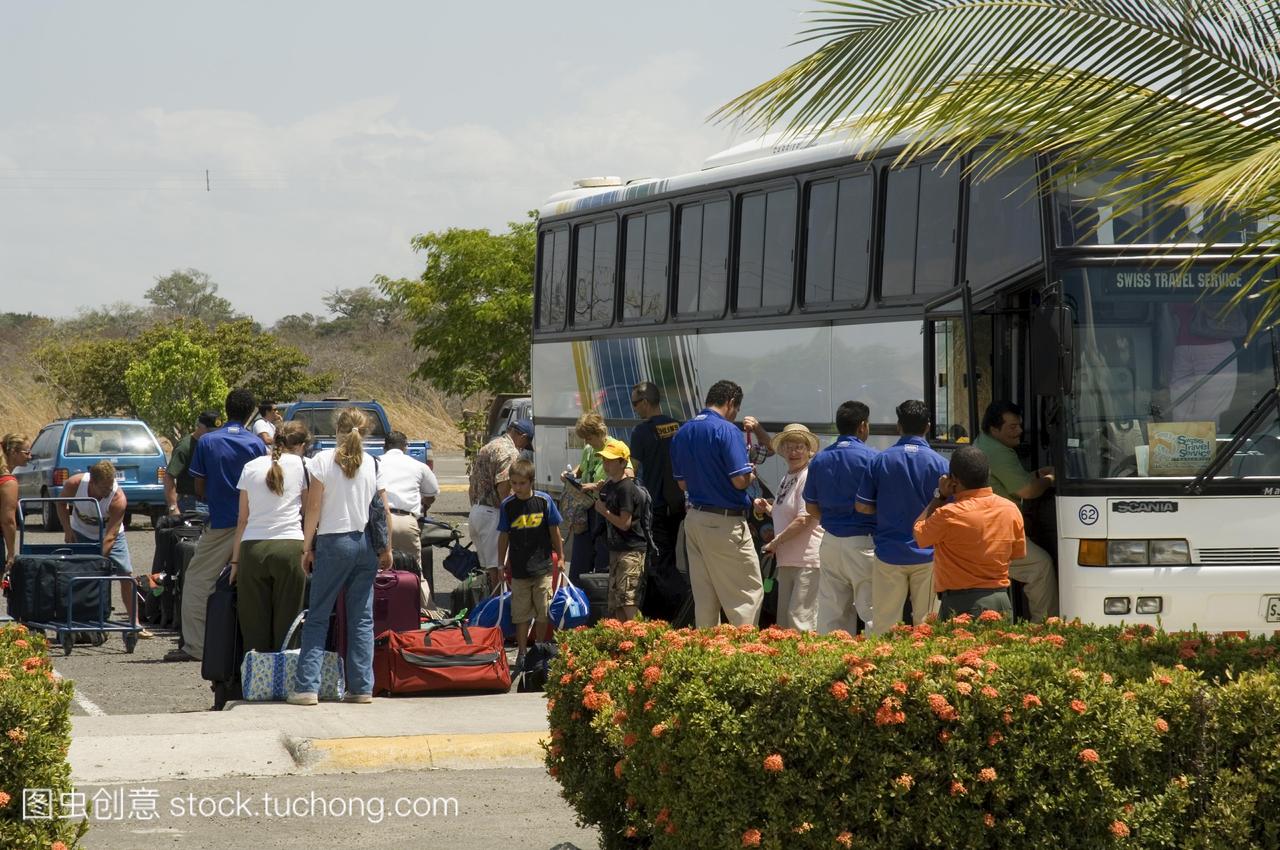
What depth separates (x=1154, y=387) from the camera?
390 inches

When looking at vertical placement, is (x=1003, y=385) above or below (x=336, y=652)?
above

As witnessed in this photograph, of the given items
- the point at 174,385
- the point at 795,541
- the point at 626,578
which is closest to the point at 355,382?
the point at 174,385

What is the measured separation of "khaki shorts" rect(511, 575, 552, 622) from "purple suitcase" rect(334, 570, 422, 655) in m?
0.68

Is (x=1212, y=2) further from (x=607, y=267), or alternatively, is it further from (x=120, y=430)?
(x=120, y=430)

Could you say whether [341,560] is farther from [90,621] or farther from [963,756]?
[963,756]

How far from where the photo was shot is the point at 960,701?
16.3 feet

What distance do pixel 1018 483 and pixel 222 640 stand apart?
5.02 meters

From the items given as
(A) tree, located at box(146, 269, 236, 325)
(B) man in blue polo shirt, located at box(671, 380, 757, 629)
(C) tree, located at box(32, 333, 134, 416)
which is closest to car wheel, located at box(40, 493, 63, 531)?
(B) man in blue polo shirt, located at box(671, 380, 757, 629)

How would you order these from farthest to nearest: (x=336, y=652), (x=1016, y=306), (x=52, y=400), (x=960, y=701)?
1. (x=52, y=400)
2. (x=1016, y=306)
3. (x=336, y=652)
4. (x=960, y=701)

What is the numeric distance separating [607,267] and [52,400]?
35.0 meters

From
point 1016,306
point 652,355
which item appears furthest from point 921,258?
point 652,355

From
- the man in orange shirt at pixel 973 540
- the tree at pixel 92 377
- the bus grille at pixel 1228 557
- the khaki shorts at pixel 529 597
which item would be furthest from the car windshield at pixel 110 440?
the tree at pixel 92 377

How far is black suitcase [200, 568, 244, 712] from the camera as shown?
9.91m

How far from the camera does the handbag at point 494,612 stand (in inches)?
442
